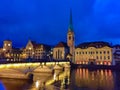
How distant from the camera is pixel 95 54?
332 feet

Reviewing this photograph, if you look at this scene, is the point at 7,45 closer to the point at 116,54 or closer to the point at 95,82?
the point at 116,54

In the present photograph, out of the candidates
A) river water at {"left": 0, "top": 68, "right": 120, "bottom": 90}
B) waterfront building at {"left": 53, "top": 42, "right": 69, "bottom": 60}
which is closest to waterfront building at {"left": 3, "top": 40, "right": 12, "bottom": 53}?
waterfront building at {"left": 53, "top": 42, "right": 69, "bottom": 60}

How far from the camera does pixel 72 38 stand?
116m

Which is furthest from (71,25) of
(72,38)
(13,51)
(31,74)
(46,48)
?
(31,74)

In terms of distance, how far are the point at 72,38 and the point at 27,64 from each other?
70.7 metres

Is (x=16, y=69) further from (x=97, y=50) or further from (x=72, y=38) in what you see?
(x=72, y=38)

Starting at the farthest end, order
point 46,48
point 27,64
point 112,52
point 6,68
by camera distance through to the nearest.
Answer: point 46,48
point 112,52
point 27,64
point 6,68

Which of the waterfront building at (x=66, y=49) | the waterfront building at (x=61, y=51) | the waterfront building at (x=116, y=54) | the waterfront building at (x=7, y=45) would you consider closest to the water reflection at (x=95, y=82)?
the waterfront building at (x=116, y=54)

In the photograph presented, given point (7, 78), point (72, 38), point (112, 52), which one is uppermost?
point (72, 38)

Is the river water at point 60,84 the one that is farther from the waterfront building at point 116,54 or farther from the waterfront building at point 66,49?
the waterfront building at point 66,49

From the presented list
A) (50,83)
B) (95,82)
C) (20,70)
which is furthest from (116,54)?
(50,83)

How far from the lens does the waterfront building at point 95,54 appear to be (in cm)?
9616

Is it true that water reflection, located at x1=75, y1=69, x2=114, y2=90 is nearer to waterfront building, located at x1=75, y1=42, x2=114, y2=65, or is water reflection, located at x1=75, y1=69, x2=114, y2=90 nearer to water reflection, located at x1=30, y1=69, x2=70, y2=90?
water reflection, located at x1=30, y1=69, x2=70, y2=90

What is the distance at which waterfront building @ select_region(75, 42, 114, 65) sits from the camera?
9616cm
